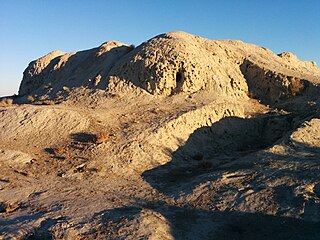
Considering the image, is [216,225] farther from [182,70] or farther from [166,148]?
[182,70]

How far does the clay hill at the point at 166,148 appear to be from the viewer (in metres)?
Result: 8.80

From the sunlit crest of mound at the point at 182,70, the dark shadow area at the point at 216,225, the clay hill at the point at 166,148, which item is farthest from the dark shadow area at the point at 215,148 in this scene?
the sunlit crest of mound at the point at 182,70

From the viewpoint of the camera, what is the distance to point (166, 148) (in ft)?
48.1

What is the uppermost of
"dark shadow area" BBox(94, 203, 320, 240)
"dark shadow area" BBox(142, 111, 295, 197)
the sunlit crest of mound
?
the sunlit crest of mound

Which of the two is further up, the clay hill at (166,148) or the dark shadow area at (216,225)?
the clay hill at (166,148)

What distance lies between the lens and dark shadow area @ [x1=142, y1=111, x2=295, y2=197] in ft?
39.9

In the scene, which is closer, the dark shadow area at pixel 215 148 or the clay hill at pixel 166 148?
the clay hill at pixel 166 148

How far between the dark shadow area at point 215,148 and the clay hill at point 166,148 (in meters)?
0.07

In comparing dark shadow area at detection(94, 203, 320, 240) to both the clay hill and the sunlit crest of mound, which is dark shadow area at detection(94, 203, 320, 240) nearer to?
the clay hill

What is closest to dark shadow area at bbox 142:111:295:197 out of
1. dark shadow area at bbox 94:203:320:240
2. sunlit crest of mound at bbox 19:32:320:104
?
dark shadow area at bbox 94:203:320:240

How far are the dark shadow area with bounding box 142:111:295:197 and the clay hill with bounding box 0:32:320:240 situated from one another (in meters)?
0.07

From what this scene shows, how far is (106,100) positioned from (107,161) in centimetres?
589

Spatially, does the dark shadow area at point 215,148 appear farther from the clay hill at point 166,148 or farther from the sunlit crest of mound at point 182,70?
the sunlit crest of mound at point 182,70

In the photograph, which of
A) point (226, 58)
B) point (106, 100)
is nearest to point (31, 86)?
point (106, 100)
